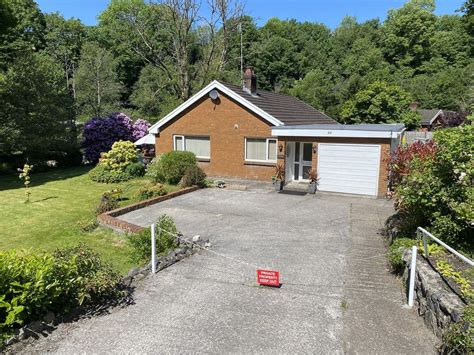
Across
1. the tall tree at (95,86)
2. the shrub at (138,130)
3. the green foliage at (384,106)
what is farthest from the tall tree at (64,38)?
the green foliage at (384,106)

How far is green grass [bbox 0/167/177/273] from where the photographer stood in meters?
10.7

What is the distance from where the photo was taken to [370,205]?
1442 centimetres

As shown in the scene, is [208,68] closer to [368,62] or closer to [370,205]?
[370,205]

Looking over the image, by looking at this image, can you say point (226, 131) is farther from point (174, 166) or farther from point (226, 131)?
point (174, 166)

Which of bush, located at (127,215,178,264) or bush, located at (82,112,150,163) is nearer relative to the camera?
bush, located at (127,215,178,264)

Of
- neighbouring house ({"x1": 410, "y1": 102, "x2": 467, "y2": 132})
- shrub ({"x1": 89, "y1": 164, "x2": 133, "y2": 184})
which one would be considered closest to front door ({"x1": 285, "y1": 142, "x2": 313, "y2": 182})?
shrub ({"x1": 89, "y1": 164, "x2": 133, "y2": 184})

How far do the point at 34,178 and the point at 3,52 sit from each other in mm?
7902

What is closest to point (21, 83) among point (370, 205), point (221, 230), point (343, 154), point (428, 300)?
point (221, 230)

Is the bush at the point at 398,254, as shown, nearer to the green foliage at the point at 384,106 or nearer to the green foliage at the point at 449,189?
the green foliage at the point at 449,189

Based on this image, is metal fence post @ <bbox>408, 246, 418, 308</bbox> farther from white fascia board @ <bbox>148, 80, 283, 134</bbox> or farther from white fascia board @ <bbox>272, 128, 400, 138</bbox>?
white fascia board @ <bbox>148, 80, 283, 134</bbox>

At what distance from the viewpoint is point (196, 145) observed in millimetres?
21609

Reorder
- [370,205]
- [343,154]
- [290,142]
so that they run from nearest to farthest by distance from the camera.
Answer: [370,205], [343,154], [290,142]

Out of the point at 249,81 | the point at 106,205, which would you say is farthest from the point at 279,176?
the point at 106,205

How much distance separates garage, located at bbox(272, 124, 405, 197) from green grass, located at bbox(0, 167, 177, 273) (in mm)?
6980
